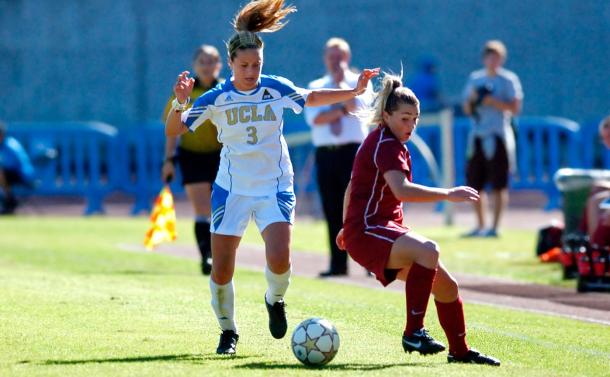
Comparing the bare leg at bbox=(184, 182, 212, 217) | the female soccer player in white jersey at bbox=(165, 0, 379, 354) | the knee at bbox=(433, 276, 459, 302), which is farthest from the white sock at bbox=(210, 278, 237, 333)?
the bare leg at bbox=(184, 182, 212, 217)

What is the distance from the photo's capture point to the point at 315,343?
7.83 meters

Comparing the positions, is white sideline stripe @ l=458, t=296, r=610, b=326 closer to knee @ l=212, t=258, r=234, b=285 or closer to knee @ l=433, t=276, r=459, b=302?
knee @ l=433, t=276, r=459, b=302

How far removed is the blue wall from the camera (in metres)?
30.6

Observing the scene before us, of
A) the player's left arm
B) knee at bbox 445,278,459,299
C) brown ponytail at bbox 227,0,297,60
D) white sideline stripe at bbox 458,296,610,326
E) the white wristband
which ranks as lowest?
white sideline stripe at bbox 458,296,610,326

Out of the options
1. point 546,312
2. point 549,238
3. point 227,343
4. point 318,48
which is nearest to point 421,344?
point 227,343

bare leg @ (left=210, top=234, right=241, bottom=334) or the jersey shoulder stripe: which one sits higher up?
the jersey shoulder stripe

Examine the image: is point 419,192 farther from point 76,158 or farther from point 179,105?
point 76,158

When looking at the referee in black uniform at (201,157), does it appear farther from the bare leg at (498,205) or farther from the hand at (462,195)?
the bare leg at (498,205)

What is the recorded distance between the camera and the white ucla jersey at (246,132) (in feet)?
28.2

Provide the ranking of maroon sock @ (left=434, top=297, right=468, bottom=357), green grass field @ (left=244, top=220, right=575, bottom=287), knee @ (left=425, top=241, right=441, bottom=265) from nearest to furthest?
1. knee @ (left=425, top=241, right=441, bottom=265)
2. maroon sock @ (left=434, top=297, right=468, bottom=357)
3. green grass field @ (left=244, top=220, right=575, bottom=287)

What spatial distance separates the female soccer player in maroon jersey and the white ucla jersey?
1.85 feet

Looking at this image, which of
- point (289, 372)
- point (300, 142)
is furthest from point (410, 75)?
point (289, 372)

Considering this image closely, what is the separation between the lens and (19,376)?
24.0 feet

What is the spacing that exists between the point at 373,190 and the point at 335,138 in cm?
618
